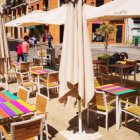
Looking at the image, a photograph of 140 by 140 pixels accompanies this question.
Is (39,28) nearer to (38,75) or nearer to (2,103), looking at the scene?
(38,75)

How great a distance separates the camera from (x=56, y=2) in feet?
133

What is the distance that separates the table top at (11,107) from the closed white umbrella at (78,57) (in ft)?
2.58

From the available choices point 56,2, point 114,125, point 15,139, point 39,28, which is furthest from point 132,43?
point 15,139

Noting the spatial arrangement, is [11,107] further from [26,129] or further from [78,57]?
[78,57]

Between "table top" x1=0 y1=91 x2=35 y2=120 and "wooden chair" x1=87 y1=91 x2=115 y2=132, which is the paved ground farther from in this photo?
"table top" x1=0 y1=91 x2=35 y2=120

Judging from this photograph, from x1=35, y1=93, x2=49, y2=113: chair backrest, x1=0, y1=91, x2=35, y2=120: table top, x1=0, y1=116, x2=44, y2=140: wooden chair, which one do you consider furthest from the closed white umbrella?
x1=0, y1=116, x2=44, y2=140: wooden chair

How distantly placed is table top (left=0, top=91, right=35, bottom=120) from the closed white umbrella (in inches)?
31.0

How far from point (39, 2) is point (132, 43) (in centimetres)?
1749

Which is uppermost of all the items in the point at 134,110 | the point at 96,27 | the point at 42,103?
the point at 96,27

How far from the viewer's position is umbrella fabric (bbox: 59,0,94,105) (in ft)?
18.3

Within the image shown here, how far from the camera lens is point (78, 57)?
561 centimetres

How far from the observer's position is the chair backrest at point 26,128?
4.40 m

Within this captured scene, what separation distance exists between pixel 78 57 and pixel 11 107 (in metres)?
1.62

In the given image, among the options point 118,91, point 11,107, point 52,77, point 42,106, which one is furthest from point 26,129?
point 52,77
